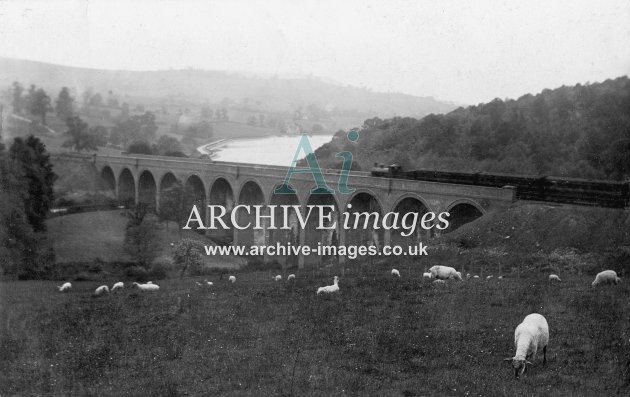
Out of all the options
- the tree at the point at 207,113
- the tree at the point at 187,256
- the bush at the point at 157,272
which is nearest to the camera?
the bush at the point at 157,272

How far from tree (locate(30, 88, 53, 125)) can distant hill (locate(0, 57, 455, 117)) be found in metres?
8.55

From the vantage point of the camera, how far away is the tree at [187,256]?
126 ft

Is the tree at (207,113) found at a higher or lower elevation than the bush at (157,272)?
higher

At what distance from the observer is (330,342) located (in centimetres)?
1348

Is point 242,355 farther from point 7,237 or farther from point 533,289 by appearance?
point 7,237

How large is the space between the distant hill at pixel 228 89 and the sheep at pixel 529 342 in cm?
9587

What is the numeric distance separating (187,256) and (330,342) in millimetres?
26459

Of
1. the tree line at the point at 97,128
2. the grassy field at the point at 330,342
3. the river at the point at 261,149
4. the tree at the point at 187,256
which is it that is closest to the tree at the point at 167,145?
the tree line at the point at 97,128

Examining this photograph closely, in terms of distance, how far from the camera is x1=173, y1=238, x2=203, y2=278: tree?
38.4m

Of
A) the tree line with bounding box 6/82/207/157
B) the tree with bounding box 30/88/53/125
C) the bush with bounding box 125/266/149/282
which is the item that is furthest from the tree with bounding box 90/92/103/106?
the bush with bounding box 125/266/149/282

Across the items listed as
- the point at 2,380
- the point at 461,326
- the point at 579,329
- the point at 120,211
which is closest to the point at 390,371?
the point at 461,326

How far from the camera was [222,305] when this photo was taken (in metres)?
19.1

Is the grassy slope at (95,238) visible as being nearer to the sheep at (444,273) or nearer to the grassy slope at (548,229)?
the grassy slope at (548,229)

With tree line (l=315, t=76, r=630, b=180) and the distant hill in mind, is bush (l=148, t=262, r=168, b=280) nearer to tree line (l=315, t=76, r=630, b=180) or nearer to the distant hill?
tree line (l=315, t=76, r=630, b=180)
